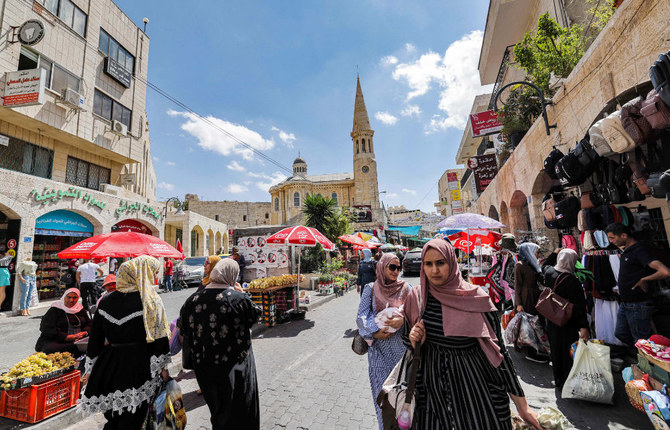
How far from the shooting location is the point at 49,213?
11.0m

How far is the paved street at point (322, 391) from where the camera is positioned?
9.71ft

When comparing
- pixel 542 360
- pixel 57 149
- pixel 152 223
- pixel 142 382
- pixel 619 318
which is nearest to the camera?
pixel 142 382

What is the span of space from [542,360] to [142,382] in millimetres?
5156

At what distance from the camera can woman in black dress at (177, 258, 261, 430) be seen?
2549 millimetres

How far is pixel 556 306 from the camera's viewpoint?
3455 mm

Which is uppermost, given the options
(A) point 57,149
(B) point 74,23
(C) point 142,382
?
(B) point 74,23

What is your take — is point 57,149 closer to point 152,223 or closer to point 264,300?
point 152,223

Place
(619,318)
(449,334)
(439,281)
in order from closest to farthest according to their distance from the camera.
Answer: (449,334) < (439,281) < (619,318)

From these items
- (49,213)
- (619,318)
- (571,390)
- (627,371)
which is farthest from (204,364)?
(49,213)

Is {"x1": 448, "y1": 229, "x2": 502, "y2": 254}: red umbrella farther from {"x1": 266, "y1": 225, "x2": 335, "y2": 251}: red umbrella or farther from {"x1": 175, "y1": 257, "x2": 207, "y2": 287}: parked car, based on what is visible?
{"x1": 175, "y1": 257, "x2": 207, "y2": 287}: parked car

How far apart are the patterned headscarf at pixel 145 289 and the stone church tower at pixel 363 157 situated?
148ft

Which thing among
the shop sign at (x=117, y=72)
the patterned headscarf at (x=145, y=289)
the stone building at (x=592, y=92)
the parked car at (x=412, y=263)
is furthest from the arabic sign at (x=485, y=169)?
the shop sign at (x=117, y=72)

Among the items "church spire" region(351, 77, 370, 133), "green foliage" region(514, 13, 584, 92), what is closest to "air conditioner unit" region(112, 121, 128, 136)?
"green foliage" region(514, 13, 584, 92)

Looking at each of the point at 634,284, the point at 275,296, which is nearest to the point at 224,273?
the point at 634,284
